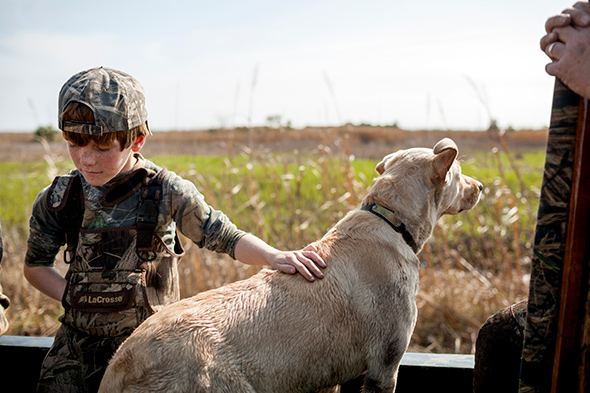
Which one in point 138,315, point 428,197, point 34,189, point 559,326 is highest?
point 428,197

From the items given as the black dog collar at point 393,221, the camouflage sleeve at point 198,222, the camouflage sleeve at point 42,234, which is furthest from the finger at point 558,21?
the camouflage sleeve at point 42,234

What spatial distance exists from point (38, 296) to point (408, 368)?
454cm

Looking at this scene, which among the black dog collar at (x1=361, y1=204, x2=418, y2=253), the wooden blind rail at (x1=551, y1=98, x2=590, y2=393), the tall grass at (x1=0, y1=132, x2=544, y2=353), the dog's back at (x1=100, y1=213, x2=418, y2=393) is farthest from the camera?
the tall grass at (x1=0, y1=132, x2=544, y2=353)

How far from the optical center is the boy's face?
254 centimetres

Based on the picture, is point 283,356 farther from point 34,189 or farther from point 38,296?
point 34,189

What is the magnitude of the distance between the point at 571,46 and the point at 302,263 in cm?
150

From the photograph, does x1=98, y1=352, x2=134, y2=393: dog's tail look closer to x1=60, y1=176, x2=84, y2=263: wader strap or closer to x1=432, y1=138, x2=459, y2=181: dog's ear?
x1=60, y1=176, x2=84, y2=263: wader strap

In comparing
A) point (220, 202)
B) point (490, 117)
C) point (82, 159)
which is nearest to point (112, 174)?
point (82, 159)

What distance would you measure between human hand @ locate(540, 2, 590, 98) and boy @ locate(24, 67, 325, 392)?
139 cm

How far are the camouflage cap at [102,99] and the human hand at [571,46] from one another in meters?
1.97

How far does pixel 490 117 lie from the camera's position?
4.85 metres

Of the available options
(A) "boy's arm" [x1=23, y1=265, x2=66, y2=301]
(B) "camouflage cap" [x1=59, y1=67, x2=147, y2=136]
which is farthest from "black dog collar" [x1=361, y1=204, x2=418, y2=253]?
(A) "boy's arm" [x1=23, y1=265, x2=66, y2=301]

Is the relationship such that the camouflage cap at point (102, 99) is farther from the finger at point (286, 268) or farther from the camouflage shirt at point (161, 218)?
the finger at point (286, 268)

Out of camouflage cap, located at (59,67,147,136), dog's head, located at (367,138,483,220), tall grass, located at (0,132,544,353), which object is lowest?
tall grass, located at (0,132,544,353)
